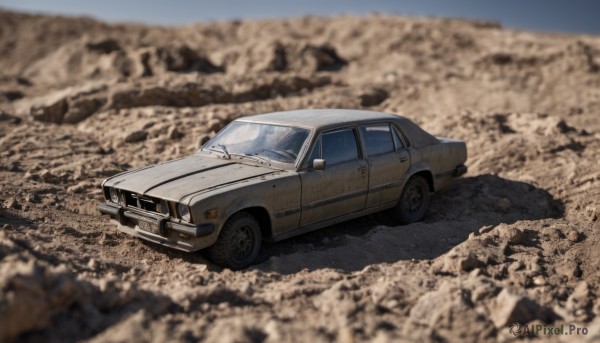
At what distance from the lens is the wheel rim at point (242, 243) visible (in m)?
5.45

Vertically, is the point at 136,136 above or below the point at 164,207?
above

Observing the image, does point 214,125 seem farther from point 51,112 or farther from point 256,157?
point 256,157

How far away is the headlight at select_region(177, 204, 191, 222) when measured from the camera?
16.8 feet

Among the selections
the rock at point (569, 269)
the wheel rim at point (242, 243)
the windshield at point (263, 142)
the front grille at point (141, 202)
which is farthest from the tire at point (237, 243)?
the rock at point (569, 269)

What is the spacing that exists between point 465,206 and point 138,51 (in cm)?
1101

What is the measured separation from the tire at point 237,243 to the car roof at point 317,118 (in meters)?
1.28

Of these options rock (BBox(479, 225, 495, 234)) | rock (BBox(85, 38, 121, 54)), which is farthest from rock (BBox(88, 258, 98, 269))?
rock (BBox(85, 38, 121, 54))

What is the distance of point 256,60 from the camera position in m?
15.9

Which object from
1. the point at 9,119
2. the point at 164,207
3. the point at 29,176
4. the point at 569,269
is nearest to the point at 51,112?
the point at 9,119

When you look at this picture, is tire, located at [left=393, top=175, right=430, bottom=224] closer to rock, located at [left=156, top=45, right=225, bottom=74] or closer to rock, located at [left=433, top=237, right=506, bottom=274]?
rock, located at [left=433, top=237, right=506, bottom=274]

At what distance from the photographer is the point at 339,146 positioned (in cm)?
627

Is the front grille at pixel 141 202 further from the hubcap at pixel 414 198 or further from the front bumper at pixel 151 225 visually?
the hubcap at pixel 414 198

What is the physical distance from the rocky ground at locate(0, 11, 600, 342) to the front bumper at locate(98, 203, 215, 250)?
279 millimetres

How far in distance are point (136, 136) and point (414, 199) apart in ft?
16.0
